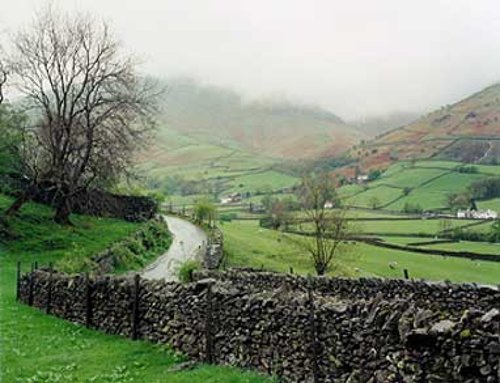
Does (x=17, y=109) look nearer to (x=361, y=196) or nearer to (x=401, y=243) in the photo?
(x=401, y=243)

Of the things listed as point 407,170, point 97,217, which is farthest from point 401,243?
point 407,170

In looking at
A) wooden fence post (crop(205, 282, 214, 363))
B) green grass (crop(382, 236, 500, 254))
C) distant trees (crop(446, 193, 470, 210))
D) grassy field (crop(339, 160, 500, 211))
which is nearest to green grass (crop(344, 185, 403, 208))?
grassy field (crop(339, 160, 500, 211))

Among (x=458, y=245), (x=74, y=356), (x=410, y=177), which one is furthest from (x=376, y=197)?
(x=74, y=356)

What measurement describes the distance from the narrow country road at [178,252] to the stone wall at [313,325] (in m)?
6.64

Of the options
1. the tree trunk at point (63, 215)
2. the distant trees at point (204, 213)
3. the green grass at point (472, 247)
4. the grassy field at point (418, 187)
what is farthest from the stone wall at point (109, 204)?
the grassy field at point (418, 187)

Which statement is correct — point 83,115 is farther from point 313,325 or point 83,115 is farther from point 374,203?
point 374,203

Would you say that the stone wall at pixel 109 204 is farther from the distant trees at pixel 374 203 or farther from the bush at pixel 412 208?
the distant trees at pixel 374 203

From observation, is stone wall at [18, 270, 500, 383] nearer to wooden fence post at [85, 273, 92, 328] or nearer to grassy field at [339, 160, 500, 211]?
wooden fence post at [85, 273, 92, 328]

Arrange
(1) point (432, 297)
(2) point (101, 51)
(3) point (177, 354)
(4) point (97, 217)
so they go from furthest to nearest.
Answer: (4) point (97, 217) → (2) point (101, 51) → (1) point (432, 297) → (3) point (177, 354)

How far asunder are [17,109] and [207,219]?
33.6m

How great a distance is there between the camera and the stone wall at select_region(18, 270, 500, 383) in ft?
28.2

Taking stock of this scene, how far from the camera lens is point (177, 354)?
A: 16.0 meters

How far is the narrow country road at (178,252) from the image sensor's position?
38400 mm

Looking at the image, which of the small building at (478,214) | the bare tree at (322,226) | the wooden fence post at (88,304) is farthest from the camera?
the small building at (478,214)
